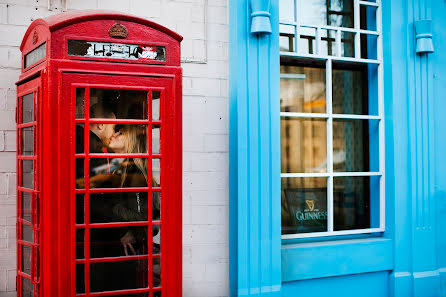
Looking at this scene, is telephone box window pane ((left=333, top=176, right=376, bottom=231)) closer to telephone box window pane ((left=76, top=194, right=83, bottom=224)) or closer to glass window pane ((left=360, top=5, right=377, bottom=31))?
glass window pane ((left=360, top=5, right=377, bottom=31))

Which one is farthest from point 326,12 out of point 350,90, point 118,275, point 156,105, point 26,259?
point 26,259

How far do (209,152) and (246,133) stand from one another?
1.32ft

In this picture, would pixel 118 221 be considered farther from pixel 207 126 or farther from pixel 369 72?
pixel 369 72

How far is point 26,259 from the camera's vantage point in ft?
10.9

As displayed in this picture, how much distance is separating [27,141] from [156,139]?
0.98 meters

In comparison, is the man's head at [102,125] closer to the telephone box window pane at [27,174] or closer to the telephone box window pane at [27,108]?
the telephone box window pane at [27,108]

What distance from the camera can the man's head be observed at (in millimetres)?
2957

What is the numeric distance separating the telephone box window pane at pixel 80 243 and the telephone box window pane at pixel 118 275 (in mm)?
111

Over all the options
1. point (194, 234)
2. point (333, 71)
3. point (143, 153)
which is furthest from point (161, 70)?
point (333, 71)

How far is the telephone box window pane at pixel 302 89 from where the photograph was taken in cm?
461

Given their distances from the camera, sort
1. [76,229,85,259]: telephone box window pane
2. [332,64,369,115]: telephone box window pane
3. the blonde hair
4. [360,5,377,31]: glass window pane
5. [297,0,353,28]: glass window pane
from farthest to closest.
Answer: [360,5,377,31]: glass window pane → [332,64,369,115]: telephone box window pane → [297,0,353,28]: glass window pane → the blonde hair → [76,229,85,259]: telephone box window pane

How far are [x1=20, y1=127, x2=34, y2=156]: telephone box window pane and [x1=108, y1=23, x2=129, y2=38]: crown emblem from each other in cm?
90

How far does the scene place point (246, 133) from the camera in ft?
13.6

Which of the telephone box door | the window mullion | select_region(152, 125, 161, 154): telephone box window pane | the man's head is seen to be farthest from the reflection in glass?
the man's head
